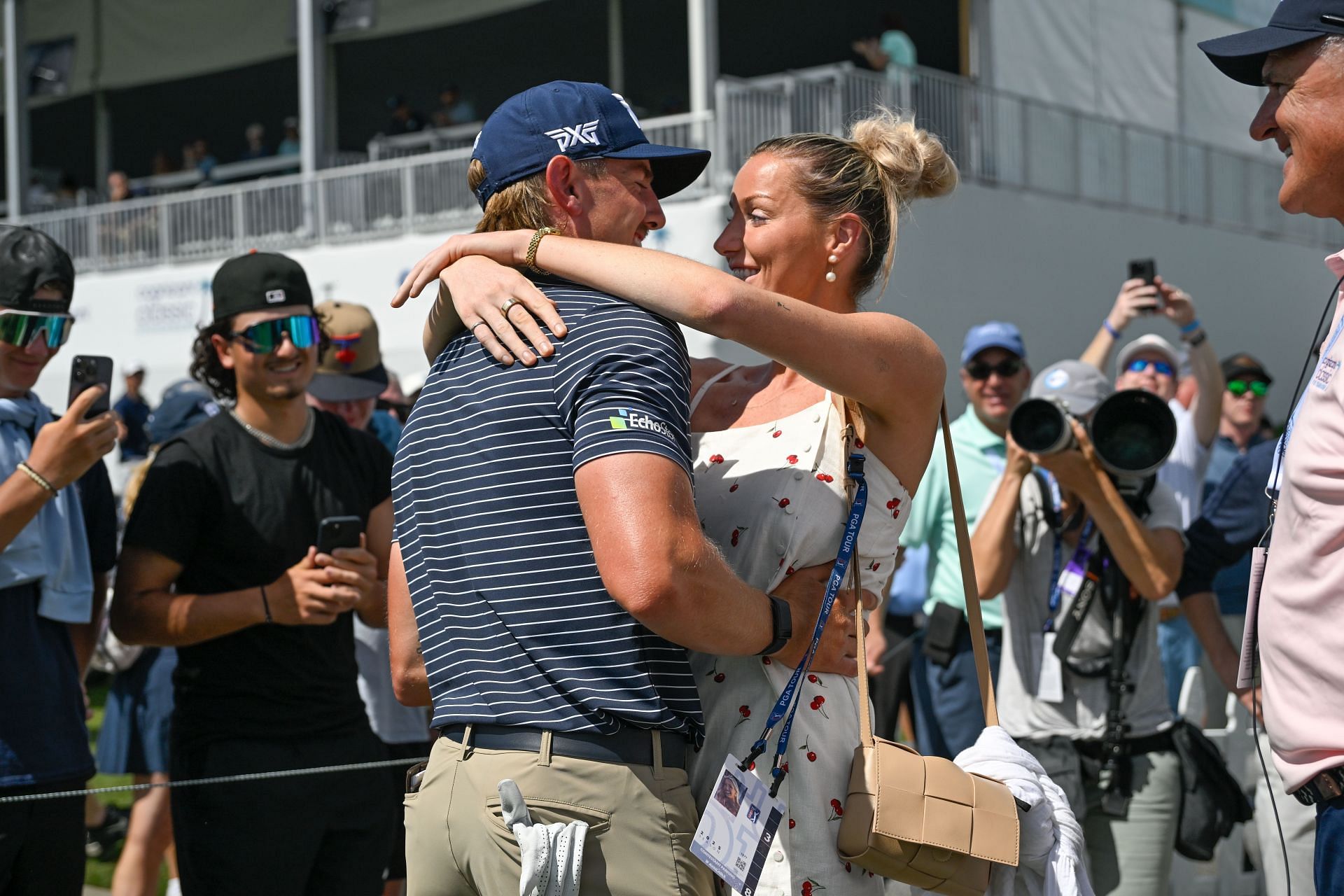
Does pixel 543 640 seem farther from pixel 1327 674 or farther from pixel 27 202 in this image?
pixel 27 202

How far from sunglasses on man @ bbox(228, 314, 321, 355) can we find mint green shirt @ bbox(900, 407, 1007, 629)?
2446 mm

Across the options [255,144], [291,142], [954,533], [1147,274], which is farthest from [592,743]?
[255,144]

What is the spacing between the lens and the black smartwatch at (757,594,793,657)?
6.97 feet

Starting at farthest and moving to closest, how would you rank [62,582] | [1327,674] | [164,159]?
[164,159]
[62,582]
[1327,674]

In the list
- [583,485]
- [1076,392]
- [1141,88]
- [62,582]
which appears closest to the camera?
[583,485]

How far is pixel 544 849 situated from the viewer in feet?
6.34

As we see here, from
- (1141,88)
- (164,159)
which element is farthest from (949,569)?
(164,159)

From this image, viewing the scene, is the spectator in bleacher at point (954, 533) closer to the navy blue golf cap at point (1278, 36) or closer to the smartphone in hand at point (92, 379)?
the navy blue golf cap at point (1278, 36)

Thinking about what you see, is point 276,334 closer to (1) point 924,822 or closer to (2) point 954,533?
(1) point 924,822

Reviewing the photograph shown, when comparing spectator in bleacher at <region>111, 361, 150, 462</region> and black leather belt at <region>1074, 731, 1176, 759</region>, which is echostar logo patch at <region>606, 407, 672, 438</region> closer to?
black leather belt at <region>1074, 731, 1176, 759</region>

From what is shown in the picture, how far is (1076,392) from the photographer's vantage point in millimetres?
4379

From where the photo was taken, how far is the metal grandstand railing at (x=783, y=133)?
13266 millimetres

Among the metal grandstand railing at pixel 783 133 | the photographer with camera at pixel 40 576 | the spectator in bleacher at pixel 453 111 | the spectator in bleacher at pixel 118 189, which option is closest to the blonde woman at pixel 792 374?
the photographer with camera at pixel 40 576

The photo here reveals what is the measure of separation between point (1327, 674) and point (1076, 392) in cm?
223
